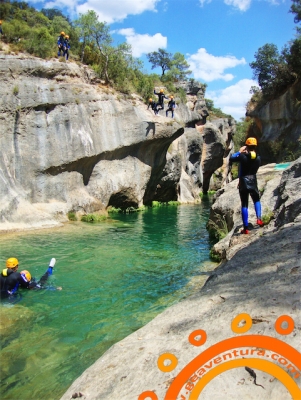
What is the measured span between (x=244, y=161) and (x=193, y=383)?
19.3 feet

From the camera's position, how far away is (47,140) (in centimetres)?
1892

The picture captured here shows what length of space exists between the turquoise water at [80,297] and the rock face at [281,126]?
63.9 ft

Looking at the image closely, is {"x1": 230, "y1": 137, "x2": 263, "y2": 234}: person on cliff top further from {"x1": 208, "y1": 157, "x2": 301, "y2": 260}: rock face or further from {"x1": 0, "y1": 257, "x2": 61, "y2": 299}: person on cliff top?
{"x1": 0, "y1": 257, "x2": 61, "y2": 299}: person on cliff top

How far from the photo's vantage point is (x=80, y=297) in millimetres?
7531

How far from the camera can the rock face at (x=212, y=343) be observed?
99.2 inches

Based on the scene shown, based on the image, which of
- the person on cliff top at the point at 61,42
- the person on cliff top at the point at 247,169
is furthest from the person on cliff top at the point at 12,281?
the person on cliff top at the point at 61,42

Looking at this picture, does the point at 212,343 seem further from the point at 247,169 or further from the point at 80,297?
the point at 247,169

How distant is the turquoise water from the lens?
4824 millimetres

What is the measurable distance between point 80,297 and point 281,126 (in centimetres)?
2989

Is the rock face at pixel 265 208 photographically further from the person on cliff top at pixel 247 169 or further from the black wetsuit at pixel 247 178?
the black wetsuit at pixel 247 178

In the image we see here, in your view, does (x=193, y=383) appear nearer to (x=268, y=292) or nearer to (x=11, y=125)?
(x=268, y=292)

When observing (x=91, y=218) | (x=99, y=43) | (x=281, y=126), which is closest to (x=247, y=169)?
(x=91, y=218)

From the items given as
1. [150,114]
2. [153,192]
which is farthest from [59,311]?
[153,192]

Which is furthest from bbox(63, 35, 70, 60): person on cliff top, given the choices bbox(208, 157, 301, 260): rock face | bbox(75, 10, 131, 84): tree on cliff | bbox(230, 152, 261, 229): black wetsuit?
bbox(230, 152, 261, 229): black wetsuit
